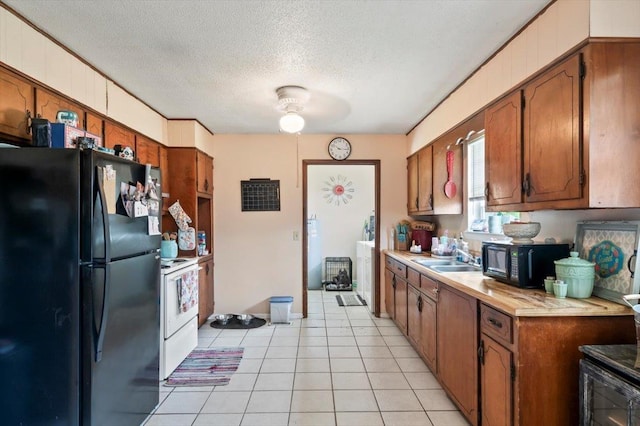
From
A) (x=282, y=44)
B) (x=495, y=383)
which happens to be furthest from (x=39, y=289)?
(x=495, y=383)

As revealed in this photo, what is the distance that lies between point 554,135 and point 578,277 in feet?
2.37

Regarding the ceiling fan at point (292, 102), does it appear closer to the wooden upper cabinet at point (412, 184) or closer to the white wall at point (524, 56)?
the white wall at point (524, 56)

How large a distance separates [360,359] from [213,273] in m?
2.21

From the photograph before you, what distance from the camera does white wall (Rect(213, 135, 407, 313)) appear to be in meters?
4.44

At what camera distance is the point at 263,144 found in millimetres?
4484

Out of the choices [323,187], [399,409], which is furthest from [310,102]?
[323,187]

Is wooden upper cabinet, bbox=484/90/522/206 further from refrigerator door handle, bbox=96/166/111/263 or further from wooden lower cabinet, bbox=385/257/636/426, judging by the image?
refrigerator door handle, bbox=96/166/111/263

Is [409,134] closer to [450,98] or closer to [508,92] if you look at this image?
[450,98]

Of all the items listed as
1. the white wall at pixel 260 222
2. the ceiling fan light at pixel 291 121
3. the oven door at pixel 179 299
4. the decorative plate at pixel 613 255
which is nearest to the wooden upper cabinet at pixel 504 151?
the decorative plate at pixel 613 255

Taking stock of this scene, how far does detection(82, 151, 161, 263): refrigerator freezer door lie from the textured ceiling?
0.80m

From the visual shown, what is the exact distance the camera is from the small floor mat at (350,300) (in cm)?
520

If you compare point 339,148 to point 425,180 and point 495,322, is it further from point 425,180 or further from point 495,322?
point 495,322

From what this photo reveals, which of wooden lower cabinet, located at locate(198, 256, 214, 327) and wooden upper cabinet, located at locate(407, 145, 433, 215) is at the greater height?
wooden upper cabinet, located at locate(407, 145, 433, 215)

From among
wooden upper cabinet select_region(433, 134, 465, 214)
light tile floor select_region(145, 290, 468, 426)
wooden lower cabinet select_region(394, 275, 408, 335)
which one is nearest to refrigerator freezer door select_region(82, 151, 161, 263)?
light tile floor select_region(145, 290, 468, 426)
